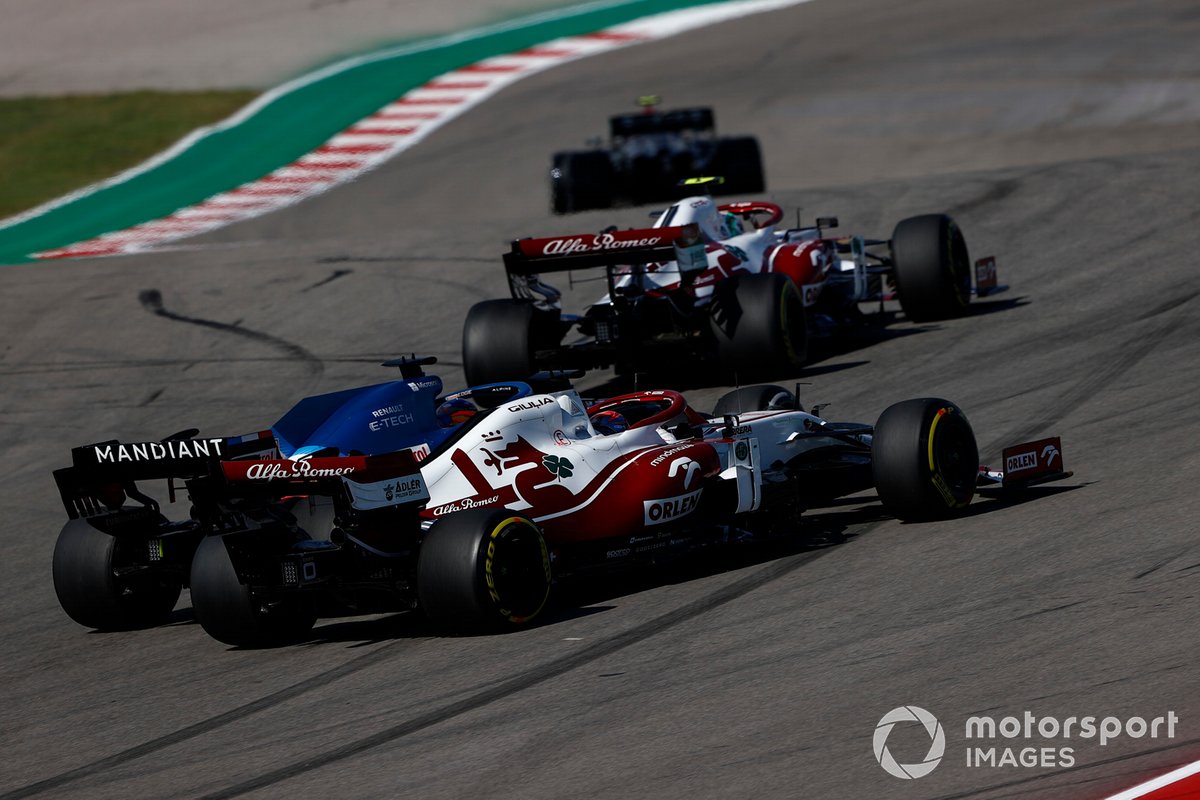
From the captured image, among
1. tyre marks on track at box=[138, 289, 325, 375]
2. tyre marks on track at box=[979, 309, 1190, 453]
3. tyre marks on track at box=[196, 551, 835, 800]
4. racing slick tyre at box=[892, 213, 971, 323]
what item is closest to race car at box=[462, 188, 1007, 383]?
racing slick tyre at box=[892, 213, 971, 323]

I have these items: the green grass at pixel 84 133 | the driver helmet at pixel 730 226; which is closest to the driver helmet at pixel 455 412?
the driver helmet at pixel 730 226

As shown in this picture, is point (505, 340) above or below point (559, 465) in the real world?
above

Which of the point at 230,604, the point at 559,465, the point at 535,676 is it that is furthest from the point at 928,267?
the point at 535,676

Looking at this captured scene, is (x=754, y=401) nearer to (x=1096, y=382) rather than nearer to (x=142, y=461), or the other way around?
(x=1096, y=382)

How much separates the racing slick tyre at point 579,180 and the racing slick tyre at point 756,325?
32.3 feet

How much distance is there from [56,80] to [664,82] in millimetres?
11466

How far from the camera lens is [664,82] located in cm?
3173

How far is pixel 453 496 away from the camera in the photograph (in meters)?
9.24

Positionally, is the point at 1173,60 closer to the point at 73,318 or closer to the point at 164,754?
the point at 73,318

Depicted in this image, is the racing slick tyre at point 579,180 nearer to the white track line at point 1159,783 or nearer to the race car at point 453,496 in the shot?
the race car at point 453,496

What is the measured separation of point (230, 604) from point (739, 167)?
53.2 ft

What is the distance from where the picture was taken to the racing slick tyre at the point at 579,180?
2441cm

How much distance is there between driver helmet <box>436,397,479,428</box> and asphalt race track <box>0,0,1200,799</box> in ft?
3.71

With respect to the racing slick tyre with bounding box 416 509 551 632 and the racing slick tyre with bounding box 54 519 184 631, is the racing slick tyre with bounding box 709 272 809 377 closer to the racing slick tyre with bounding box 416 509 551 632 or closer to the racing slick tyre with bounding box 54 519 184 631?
the racing slick tyre with bounding box 54 519 184 631
